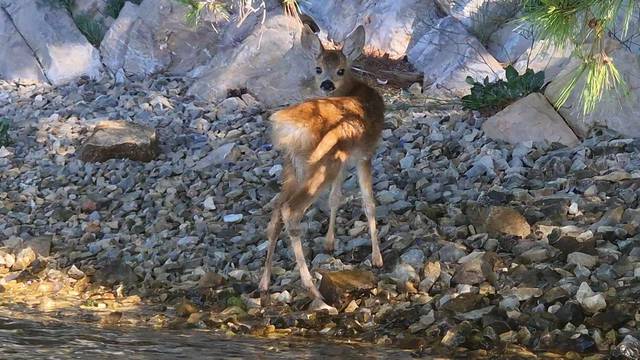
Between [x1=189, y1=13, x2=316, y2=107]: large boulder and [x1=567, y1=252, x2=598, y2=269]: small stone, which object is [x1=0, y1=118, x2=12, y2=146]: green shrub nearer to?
[x1=189, y1=13, x2=316, y2=107]: large boulder

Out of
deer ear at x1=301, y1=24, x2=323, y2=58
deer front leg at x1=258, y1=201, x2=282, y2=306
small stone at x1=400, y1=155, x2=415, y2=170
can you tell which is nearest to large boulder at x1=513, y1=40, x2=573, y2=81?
small stone at x1=400, y1=155, x2=415, y2=170

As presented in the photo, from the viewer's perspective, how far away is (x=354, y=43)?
9.18 m

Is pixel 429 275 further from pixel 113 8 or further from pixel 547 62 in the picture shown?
pixel 113 8

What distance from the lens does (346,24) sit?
47.9 ft

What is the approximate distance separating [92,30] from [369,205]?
939cm

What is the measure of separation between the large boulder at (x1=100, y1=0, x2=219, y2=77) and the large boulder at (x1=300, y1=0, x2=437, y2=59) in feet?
5.54

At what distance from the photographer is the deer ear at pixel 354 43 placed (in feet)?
30.0

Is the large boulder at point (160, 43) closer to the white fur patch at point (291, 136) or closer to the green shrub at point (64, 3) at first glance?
the green shrub at point (64, 3)

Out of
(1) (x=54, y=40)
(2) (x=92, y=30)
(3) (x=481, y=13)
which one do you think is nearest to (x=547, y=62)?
(3) (x=481, y=13)

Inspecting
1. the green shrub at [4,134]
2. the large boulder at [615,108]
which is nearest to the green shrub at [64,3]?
the green shrub at [4,134]

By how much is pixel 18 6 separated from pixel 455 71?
26.2ft

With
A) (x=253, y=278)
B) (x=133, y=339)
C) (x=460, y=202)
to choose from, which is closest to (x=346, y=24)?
(x=460, y=202)

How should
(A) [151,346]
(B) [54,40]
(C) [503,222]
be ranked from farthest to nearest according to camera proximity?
(B) [54,40], (C) [503,222], (A) [151,346]

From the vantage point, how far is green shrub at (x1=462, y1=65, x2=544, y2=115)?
10322 millimetres
